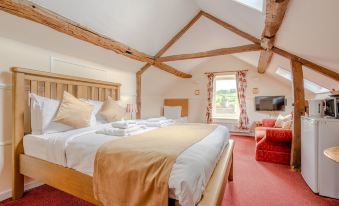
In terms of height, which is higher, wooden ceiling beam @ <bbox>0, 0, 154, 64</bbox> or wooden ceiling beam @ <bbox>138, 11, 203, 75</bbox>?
wooden ceiling beam @ <bbox>138, 11, 203, 75</bbox>

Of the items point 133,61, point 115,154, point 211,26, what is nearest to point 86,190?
point 115,154

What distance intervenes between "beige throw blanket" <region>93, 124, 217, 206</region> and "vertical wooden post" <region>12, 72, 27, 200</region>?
1344 mm

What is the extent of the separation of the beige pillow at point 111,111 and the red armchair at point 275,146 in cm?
278

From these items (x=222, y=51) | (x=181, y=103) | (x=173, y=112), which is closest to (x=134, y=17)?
(x=222, y=51)

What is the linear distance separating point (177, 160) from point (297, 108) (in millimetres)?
2786

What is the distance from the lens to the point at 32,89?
2273mm

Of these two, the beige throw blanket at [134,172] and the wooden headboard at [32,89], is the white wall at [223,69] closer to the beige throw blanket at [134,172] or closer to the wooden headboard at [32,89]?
the wooden headboard at [32,89]

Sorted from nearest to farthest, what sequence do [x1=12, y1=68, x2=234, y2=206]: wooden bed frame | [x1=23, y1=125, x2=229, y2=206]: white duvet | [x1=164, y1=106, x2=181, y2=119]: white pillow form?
[x1=23, y1=125, x2=229, y2=206]: white duvet → [x1=12, y1=68, x2=234, y2=206]: wooden bed frame → [x1=164, y1=106, x2=181, y2=119]: white pillow

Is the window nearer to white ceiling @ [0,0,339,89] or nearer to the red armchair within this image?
white ceiling @ [0,0,339,89]

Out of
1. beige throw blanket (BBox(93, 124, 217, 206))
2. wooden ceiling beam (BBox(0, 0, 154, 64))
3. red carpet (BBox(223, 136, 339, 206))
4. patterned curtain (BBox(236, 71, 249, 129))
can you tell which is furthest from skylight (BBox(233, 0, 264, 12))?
patterned curtain (BBox(236, 71, 249, 129))

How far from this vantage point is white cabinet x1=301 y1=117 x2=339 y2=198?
210 centimetres

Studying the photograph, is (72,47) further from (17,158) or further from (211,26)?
(211,26)

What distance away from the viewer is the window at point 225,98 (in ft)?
20.2

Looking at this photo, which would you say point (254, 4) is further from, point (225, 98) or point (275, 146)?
point (225, 98)
